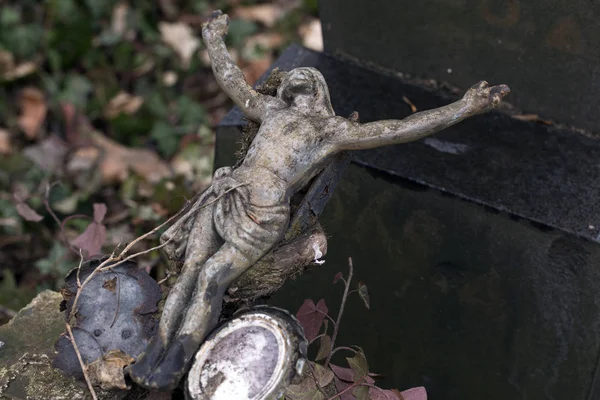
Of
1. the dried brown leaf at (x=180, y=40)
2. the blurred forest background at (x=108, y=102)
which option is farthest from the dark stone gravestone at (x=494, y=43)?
the dried brown leaf at (x=180, y=40)

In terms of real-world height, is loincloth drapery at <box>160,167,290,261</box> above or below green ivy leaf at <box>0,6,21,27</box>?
above

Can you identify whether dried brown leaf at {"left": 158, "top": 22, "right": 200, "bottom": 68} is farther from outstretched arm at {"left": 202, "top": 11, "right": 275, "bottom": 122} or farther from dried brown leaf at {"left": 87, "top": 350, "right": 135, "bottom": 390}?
dried brown leaf at {"left": 87, "top": 350, "right": 135, "bottom": 390}

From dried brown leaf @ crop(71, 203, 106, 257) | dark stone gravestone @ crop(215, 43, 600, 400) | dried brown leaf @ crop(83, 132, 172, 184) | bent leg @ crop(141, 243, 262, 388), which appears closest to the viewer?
bent leg @ crop(141, 243, 262, 388)

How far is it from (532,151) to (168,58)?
2.63 meters

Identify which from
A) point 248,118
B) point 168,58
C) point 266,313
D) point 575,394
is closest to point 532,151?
point 575,394

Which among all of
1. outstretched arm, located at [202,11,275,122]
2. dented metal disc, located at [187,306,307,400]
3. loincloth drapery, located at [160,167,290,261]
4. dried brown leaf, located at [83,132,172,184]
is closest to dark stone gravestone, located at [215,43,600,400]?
outstretched arm, located at [202,11,275,122]

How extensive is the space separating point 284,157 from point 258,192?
11cm

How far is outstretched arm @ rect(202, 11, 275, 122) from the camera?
1951 mm

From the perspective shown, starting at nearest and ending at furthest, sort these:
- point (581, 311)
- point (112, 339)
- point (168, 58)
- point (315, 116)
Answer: point (112, 339)
point (315, 116)
point (581, 311)
point (168, 58)

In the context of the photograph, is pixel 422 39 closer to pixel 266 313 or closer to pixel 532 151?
pixel 532 151

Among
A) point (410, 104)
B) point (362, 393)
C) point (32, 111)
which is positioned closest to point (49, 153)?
point (32, 111)

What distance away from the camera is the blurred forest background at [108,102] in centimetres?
347

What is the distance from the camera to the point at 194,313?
1.66 metres

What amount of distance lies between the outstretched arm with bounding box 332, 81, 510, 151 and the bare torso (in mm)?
54
